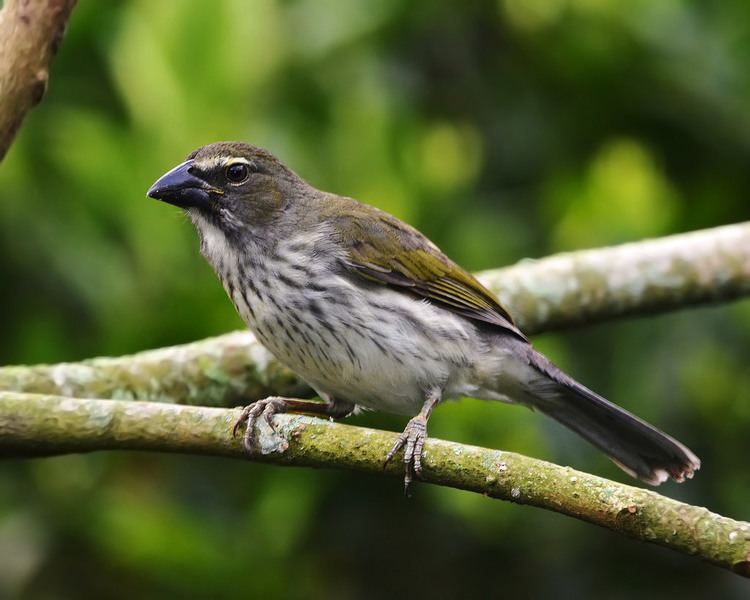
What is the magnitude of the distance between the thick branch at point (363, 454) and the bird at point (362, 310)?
18.6 inches

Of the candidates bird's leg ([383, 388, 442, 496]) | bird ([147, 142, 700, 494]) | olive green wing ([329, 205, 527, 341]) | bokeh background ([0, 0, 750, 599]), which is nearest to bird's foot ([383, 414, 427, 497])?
bird's leg ([383, 388, 442, 496])

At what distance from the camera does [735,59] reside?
4891 mm

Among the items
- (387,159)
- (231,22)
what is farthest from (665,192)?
(231,22)

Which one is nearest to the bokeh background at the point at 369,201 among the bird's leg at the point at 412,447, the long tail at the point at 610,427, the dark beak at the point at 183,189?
the long tail at the point at 610,427

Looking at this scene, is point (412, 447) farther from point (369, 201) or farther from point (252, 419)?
point (369, 201)

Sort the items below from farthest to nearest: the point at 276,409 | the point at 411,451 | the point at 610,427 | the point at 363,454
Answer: the point at 610,427, the point at 276,409, the point at 411,451, the point at 363,454

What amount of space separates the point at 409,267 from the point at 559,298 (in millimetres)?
554

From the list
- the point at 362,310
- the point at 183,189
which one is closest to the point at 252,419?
the point at 362,310

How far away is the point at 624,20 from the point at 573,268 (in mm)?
1180

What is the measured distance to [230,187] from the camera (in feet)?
14.0

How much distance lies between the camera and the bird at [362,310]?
392 cm

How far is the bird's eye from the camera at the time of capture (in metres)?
4.25

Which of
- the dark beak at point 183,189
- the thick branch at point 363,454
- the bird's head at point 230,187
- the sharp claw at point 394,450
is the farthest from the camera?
the bird's head at point 230,187

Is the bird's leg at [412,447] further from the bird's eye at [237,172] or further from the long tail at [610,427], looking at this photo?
the bird's eye at [237,172]
